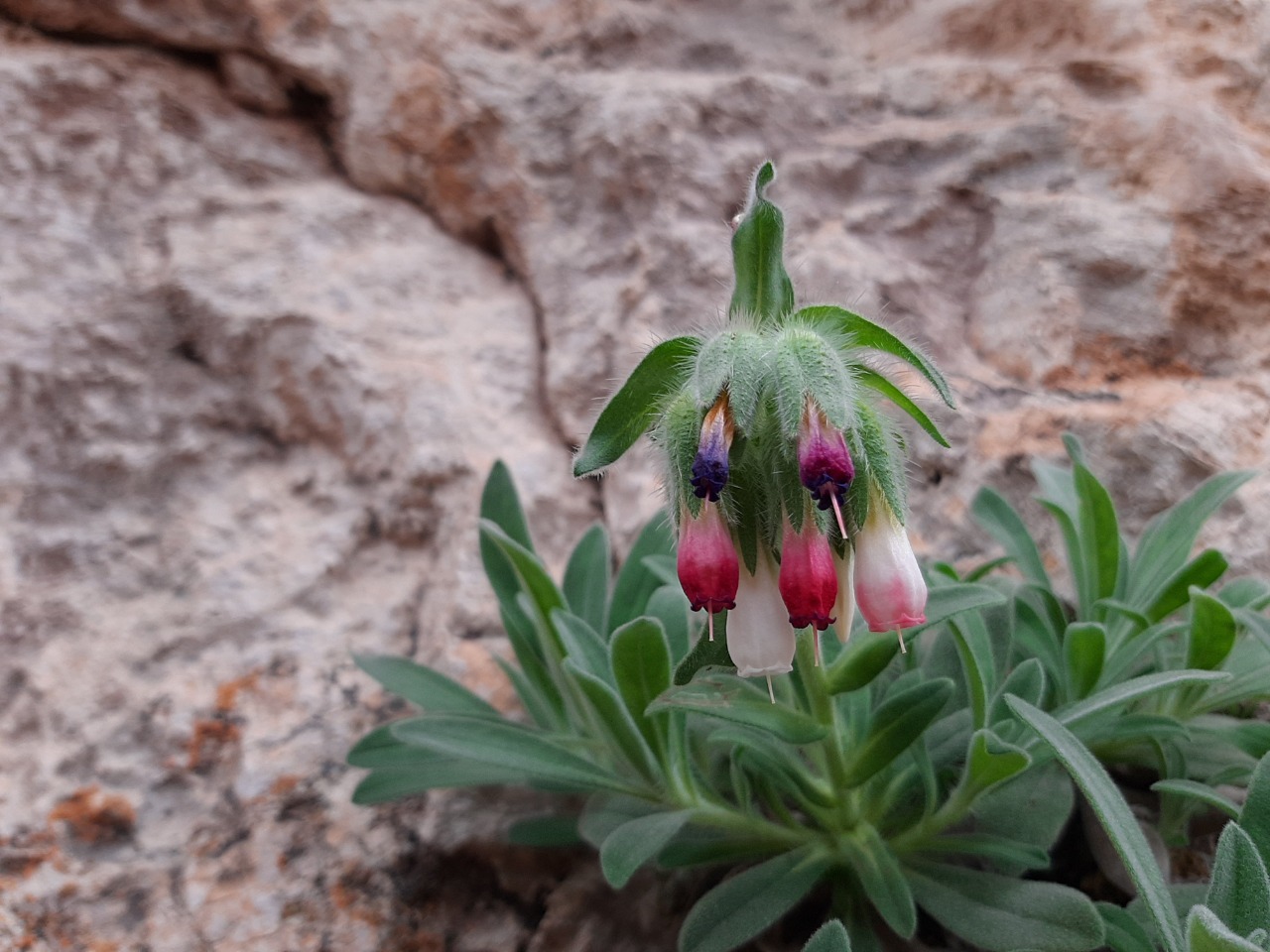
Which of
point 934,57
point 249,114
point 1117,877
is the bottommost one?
point 1117,877

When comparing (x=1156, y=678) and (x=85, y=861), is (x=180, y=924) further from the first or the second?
(x=1156, y=678)

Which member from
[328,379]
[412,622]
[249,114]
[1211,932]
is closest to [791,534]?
[1211,932]

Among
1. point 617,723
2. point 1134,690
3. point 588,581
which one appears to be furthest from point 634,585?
point 1134,690

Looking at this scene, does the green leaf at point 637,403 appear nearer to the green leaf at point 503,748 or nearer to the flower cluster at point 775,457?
the flower cluster at point 775,457

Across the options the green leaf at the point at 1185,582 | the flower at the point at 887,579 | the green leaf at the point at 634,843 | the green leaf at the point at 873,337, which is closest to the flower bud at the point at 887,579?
the flower at the point at 887,579

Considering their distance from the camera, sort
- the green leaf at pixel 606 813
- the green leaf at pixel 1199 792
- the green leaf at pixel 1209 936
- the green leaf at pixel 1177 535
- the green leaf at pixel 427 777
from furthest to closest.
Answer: the green leaf at pixel 1177 535
the green leaf at pixel 427 777
the green leaf at pixel 606 813
the green leaf at pixel 1199 792
the green leaf at pixel 1209 936
